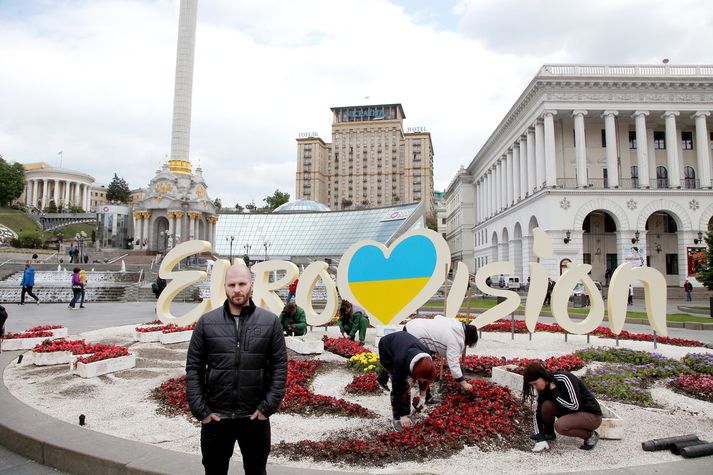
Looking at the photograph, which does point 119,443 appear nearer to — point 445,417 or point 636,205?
point 445,417

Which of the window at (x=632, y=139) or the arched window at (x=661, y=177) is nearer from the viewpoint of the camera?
the arched window at (x=661, y=177)

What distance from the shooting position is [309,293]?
42.3 feet

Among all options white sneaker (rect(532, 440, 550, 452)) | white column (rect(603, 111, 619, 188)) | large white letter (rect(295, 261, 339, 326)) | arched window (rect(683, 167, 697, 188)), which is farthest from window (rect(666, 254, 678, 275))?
white sneaker (rect(532, 440, 550, 452))

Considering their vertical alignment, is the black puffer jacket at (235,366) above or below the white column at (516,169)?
below

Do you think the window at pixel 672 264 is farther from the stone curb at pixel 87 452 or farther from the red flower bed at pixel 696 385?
the stone curb at pixel 87 452

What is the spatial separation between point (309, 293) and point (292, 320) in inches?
35.5

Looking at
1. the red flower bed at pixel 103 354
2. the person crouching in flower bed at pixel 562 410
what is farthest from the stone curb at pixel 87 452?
the red flower bed at pixel 103 354

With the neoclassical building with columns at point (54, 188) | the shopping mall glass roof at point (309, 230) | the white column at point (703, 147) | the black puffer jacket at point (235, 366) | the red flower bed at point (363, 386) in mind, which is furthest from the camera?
the neoclassical building with columns at point (54, 188)

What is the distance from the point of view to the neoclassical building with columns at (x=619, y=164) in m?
38.3

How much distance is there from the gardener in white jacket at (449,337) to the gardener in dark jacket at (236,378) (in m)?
3.29

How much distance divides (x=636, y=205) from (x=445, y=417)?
3954cm

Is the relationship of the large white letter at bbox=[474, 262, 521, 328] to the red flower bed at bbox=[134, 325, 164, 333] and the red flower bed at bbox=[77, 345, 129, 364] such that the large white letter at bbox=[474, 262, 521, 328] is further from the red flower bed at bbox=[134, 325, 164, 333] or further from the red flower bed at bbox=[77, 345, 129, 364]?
the red flower bed at bbox=[134, 325, 164, 333]

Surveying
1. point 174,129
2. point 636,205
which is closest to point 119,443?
point 636,205

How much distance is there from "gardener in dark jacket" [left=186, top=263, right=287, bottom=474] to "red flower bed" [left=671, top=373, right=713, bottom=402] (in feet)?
25.3
